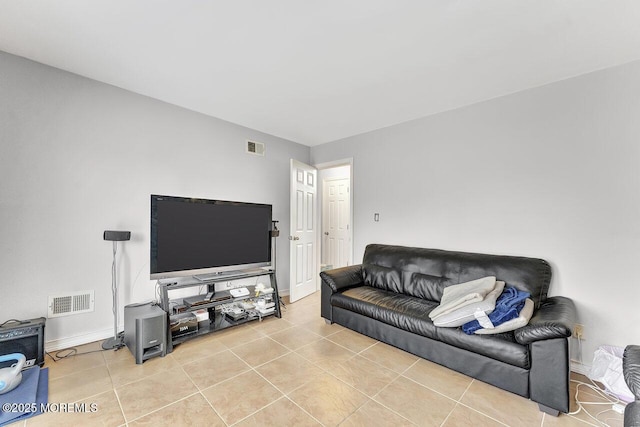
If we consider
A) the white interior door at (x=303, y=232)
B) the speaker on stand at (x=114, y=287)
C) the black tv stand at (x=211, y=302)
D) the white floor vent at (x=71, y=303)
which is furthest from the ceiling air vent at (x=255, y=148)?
the white floor vent at (x=71, y=303)

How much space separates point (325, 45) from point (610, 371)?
307 cm

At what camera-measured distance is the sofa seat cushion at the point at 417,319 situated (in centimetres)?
182

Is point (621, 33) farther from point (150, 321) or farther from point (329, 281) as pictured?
point (150, 321)

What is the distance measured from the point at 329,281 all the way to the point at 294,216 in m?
1.14

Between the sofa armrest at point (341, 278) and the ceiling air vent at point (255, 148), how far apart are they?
1.92 meters

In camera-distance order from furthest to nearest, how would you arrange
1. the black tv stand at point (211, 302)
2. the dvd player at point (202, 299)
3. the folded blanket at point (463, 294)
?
the dvd player at point (202, 299)
the black tv stand at point (211, 302)
the folded blanket at point (463, 294)

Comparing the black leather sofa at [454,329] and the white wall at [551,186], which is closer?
the black leather sofa at [454,329]

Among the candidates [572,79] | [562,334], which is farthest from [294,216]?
[572,79]

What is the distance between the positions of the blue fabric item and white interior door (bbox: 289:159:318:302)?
229 centimetres

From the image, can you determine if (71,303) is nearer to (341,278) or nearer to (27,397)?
(27,397)

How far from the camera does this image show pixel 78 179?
2.39m

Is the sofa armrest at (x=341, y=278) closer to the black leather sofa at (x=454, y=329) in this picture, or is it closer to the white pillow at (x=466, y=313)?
the black leather sofa at (x=454, y=329)

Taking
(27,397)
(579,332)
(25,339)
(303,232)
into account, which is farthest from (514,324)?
(25,339)

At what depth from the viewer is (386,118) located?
3.29 meters
